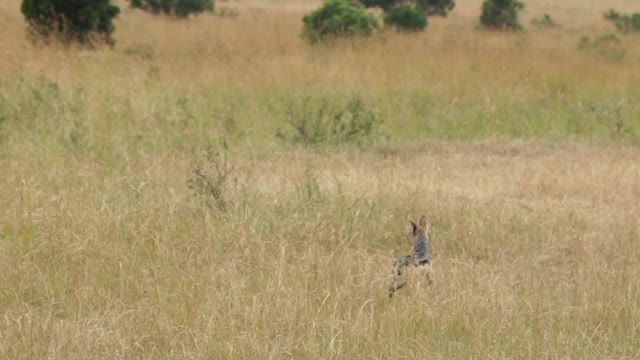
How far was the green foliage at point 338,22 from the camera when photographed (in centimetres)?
1431

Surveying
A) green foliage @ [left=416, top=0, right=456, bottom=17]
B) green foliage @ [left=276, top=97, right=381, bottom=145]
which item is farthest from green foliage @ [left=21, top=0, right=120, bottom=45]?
green foliage @ [left=416, top=0, right=456, bottom=17]

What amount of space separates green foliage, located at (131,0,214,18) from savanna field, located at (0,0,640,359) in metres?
13.5

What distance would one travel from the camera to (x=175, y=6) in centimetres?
2444

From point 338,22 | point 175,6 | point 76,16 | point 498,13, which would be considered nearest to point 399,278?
point 76,16

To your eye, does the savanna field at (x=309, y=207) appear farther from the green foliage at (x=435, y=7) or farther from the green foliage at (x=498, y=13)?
the green foliage at (x=435, y=7)

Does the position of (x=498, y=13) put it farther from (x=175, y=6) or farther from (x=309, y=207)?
(x=309, y=207)

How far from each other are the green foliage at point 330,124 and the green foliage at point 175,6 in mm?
16134

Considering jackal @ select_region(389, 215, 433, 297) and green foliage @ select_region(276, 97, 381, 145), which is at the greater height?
jackal @ select_region(389, 215, 433, 297)

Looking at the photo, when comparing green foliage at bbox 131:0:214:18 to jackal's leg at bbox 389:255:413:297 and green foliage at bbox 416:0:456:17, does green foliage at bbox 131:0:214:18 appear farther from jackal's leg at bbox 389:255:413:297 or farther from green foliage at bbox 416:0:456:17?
jackal's leg at bbox 389:255:413:297

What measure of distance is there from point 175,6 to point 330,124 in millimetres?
17054

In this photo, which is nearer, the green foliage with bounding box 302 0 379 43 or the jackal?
the jackal

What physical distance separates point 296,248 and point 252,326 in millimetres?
1149

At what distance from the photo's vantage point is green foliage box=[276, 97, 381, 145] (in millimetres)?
8148

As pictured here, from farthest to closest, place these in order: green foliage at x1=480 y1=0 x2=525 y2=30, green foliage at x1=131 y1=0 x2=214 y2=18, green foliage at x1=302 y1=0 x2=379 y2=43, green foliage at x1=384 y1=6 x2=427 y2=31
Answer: green foliage at x1=131 y1=0 x2=214 y2=18, green foliage at x1=480 y1=0 x2=525 y2=30, green foliage at x1=384 y1=6 x2=427 y2=31, green foliage at x1=302 y1=0 x2=379 y2=43
